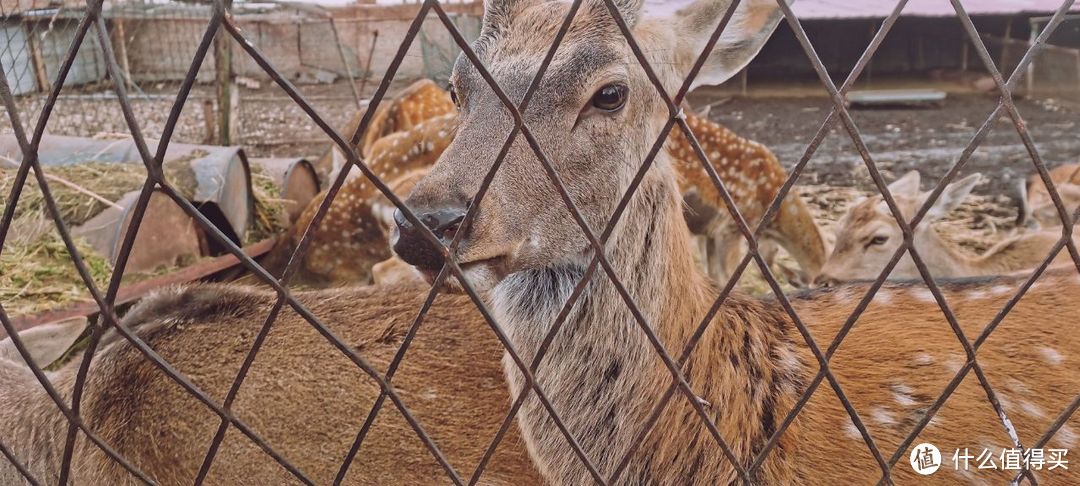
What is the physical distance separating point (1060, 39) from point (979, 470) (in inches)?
690

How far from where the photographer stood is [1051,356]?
224 cm

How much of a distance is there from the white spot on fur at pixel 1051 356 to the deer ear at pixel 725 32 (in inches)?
46.7

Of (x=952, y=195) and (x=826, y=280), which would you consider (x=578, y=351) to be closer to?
(x=826, y=280)

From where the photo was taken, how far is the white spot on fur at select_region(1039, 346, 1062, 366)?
2225mm

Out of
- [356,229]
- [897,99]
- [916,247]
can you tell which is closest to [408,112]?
[356,229]

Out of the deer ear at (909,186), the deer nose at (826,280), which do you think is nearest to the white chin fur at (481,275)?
the deer nose at (826,280)

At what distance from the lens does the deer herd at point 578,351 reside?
182 centimetres

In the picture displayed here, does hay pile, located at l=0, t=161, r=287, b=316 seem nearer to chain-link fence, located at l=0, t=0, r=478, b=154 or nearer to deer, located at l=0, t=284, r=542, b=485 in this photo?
chain-link fence, located at l=0, t=0, r=478, b=154

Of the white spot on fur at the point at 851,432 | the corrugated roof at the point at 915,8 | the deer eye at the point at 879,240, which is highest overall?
the corrugated roof at the point at 915,8

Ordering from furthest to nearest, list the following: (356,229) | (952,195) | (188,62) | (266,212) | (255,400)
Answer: (188,62)
(266,212)
(356,229)
(952,195)
(255,400)

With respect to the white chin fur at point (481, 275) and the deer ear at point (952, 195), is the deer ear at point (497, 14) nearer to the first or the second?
the white chin fur at point (481, 275)

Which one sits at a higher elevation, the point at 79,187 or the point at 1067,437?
the point at 1067,437

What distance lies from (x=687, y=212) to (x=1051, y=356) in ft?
11.4

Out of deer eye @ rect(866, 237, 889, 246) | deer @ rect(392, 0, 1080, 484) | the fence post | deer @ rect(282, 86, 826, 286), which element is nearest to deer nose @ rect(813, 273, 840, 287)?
deer eye @ rect(866, 237, 889, 246)
